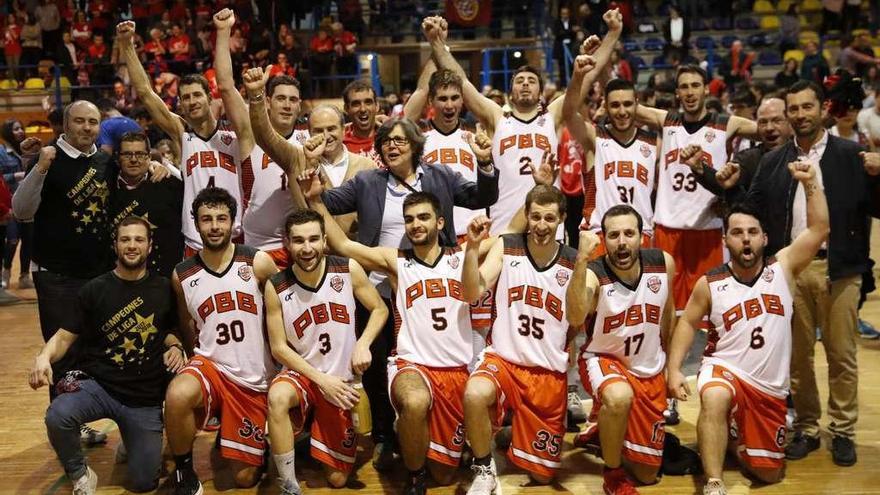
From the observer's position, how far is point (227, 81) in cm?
586

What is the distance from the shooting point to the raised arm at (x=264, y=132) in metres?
5.50

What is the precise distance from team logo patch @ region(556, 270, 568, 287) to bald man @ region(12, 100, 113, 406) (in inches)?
109

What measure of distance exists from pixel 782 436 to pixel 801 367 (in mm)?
505

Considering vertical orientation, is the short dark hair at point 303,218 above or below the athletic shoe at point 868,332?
above

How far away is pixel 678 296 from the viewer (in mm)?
6453

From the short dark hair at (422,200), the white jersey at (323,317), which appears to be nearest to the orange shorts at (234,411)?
the white jersey at (323,317)

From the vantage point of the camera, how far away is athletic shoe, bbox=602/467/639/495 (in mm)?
4871

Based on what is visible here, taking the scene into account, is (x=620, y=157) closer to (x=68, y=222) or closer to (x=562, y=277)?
(x=562, y=277)

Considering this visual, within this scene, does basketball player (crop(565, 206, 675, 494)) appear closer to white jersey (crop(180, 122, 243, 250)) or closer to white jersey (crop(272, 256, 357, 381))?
white jersey (crop(272, 256, 357, 381))

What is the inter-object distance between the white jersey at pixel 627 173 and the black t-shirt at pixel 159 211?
8.93ft

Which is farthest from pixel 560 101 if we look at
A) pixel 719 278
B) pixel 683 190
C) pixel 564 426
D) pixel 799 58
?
pixel 799 58

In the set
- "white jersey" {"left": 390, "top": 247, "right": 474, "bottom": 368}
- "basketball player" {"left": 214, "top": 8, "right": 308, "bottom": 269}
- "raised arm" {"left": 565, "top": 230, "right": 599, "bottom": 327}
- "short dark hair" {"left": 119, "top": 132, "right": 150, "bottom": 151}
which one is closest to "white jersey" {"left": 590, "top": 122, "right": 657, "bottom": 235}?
"raised arm" {"left": 565, "top": 230, "right": 599, "bottom": 327}

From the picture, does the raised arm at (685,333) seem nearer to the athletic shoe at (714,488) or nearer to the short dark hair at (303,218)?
the athletic shoe at (714,488)

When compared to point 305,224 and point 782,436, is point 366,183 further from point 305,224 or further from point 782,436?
point 782,436
